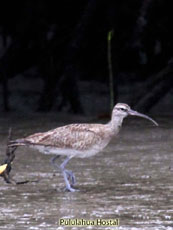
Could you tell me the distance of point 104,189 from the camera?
8.75 m

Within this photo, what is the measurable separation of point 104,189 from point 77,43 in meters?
7.15

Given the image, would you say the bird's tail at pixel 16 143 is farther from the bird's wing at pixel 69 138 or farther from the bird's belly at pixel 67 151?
the bird's belly at pixel 67 151

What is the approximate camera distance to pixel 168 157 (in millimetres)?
10609

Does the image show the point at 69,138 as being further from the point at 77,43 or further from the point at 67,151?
the point at 77,43

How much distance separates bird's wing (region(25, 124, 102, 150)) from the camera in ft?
29.5

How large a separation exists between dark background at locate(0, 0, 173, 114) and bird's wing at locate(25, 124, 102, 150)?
565 centimetres

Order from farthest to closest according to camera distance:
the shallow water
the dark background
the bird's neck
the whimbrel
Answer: the dark background → the bird's neck → the whimbrel → the shallow water

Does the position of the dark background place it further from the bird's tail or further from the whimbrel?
the bird's tail

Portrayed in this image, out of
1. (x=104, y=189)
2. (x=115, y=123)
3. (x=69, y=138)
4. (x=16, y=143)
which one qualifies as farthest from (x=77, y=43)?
(x=104, y=189)

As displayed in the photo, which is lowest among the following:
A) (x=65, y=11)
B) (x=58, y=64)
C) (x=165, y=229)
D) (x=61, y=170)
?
(x=165, y=229)

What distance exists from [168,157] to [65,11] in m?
7.44

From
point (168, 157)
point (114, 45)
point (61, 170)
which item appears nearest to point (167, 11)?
point (114, 45)

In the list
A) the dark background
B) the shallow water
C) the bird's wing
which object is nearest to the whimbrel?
the bird's wing

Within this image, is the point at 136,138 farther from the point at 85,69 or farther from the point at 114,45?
the point at 85,69
